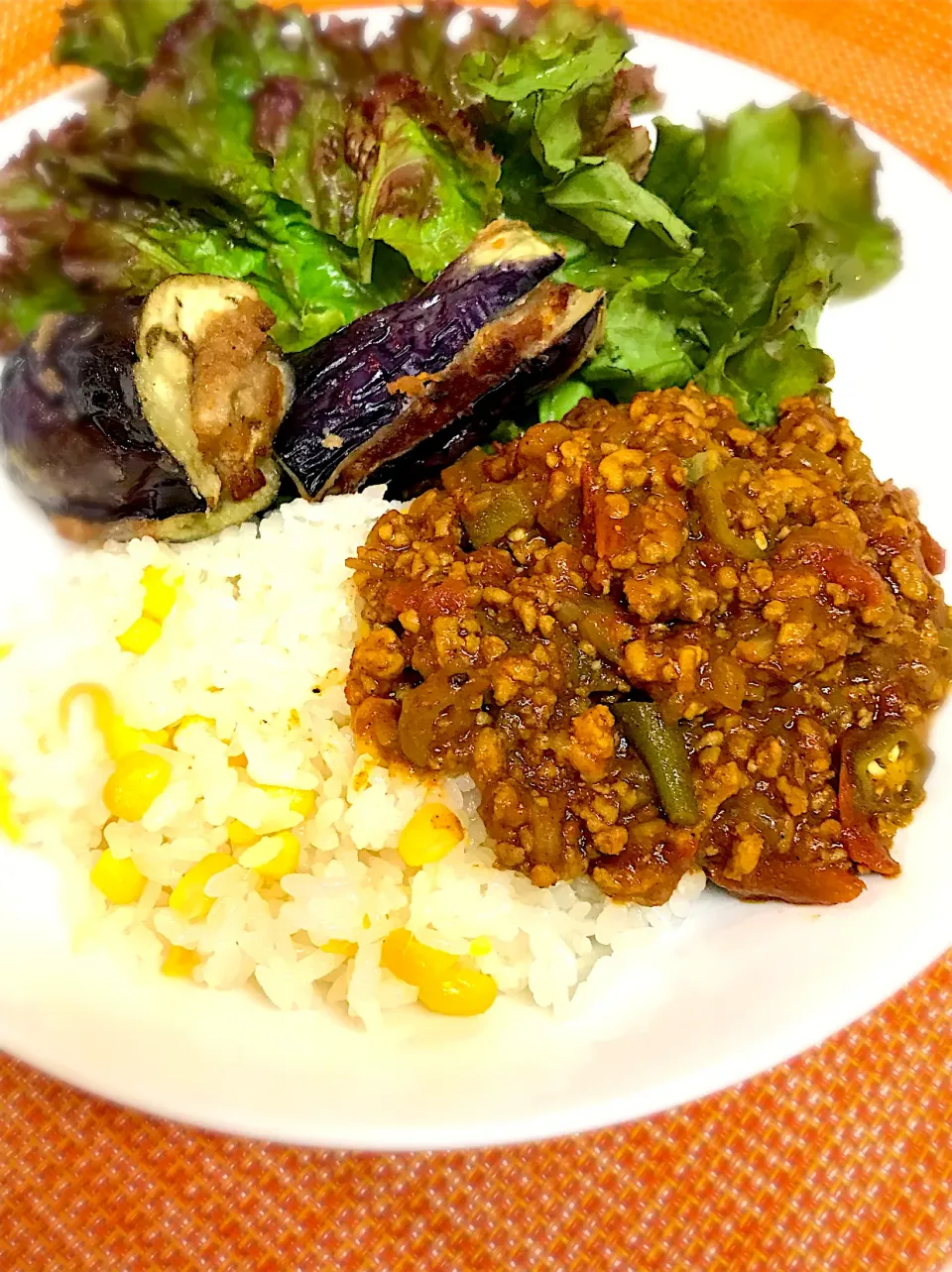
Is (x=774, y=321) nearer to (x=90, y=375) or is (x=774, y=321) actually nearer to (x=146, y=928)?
(x=90, y=375)

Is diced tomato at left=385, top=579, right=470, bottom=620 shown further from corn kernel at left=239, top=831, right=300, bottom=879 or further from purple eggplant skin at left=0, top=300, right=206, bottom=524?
purple eggplant skin at left=0, top=300, right=206, bottom=524

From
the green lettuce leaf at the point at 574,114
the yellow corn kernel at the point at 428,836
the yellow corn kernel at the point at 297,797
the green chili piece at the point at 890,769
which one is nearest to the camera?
the green chili piece at the point at 890,769

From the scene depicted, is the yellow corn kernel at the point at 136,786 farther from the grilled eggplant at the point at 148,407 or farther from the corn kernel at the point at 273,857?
the grilled eggplant at the point at 148,407

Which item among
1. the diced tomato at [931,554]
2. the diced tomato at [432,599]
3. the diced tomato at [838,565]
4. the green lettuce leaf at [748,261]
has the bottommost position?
the diced tomato at [432,599]

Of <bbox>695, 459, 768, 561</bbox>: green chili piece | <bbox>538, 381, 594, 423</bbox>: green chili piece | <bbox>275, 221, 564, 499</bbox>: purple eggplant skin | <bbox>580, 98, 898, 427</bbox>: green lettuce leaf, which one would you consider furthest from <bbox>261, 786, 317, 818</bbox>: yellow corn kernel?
<bbox>580, 98, 898, 427</bbox>: green lettuce leaf

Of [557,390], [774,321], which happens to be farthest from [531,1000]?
[774,321]

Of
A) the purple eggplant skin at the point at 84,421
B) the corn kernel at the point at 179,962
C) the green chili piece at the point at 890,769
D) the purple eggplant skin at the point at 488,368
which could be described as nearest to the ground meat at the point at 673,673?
the green chili piece at the point at 890,769
